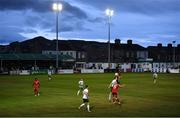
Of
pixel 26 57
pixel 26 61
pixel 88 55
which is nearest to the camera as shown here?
pixel 26 57

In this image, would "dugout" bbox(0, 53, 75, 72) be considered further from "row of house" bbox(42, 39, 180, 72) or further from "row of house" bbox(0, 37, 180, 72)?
"row of house" bbox(42, 39, 180, 72)

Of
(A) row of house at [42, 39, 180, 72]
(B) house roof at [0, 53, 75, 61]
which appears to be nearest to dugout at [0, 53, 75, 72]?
(B) house roof at [0, 53, 75, 61]

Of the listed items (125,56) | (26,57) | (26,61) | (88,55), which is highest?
(125,56)

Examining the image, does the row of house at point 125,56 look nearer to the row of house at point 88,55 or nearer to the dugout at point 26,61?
the row of house at point 88,55

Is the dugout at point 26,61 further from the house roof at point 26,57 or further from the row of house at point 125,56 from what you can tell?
the row of house at point 125,56

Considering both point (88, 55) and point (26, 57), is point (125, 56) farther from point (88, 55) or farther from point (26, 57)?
point (26, 57)

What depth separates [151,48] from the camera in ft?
586

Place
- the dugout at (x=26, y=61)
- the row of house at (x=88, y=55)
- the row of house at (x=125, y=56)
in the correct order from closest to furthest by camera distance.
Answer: the dugout at (x=26, y=61), the row of house at (x=88, y=55), the row of house at (x=125, y=56)

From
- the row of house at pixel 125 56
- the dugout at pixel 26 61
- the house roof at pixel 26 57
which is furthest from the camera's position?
the row of house at pixel 125 56

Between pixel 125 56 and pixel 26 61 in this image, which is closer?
pixel 26 61

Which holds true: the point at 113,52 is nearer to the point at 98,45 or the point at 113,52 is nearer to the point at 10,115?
the point at 98,45

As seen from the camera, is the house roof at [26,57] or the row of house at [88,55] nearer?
the house roof at [26,57]

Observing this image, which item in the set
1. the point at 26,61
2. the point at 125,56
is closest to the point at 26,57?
the point at 26,61

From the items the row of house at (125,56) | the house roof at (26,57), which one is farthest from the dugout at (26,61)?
the row of house at (125,56)
